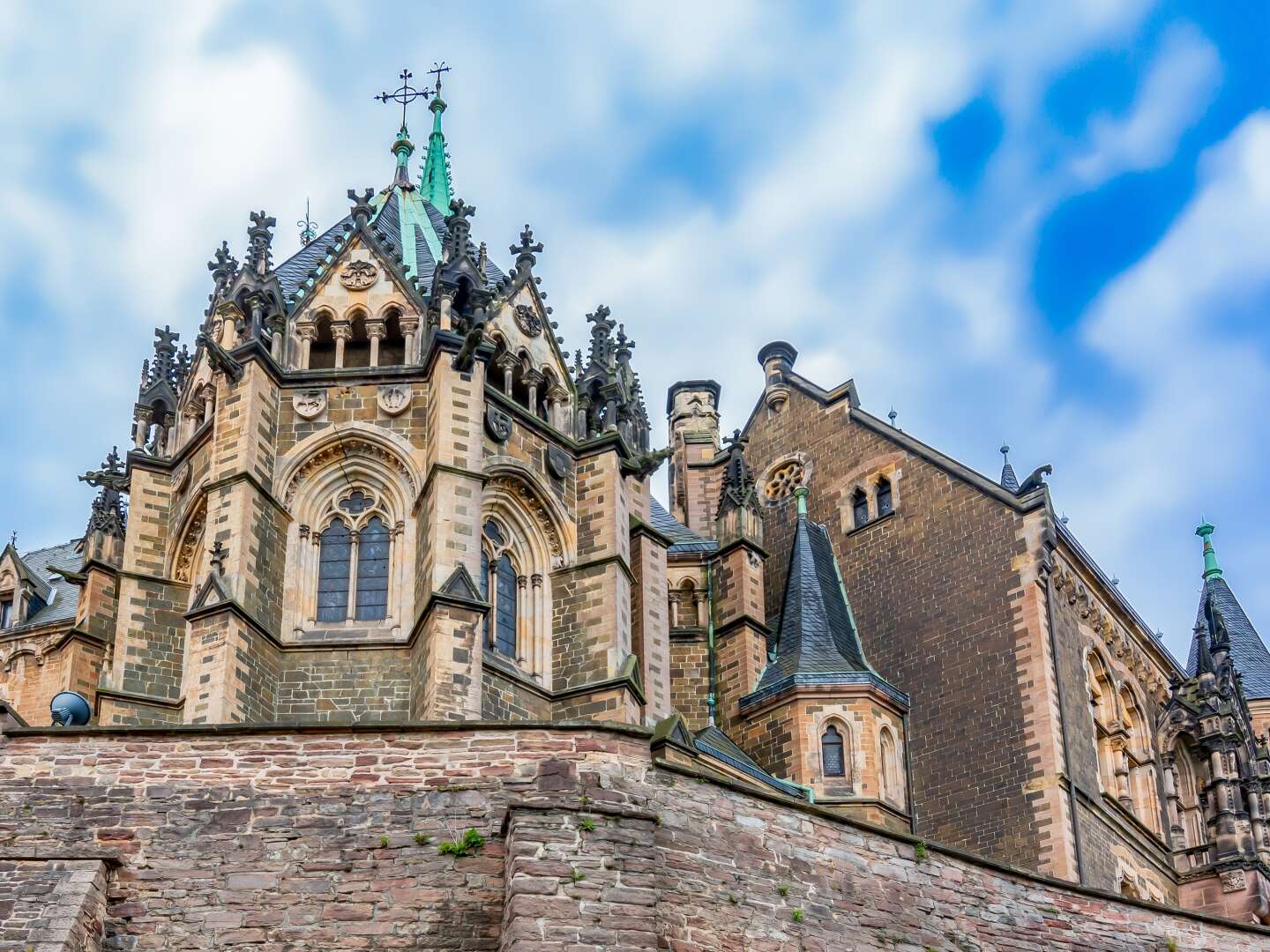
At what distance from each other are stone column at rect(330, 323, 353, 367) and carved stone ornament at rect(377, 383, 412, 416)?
1.09 m

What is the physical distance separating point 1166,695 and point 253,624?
2194 cm

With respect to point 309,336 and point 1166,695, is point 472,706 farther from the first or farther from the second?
point 1166,695

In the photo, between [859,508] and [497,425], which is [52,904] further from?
[859,508]

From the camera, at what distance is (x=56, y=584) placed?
1903 inches

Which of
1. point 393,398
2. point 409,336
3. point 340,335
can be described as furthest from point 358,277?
point 393,398

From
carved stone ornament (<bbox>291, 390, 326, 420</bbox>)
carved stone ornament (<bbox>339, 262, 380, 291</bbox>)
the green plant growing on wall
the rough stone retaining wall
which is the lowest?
the rough stone retaining wall

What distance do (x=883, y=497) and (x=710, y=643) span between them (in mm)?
5413

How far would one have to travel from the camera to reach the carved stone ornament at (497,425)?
33.8m

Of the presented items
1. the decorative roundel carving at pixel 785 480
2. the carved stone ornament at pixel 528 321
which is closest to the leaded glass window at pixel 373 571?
the carved stone ornament at pixel 528 321

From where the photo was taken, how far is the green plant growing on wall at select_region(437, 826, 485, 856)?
1881 centimetres

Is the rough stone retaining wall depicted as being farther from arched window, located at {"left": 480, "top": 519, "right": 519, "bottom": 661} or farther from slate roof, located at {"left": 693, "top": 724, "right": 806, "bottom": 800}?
slate roof, located at {"left": 693, "top": 724, "right": 806, "bottom": 800}

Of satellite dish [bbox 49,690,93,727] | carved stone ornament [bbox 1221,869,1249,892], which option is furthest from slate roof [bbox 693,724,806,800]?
satellite dish [bbox 49,690,93,727]

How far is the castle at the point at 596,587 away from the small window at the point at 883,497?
7cm

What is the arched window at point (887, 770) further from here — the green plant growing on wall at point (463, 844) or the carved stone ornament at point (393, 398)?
the green plant growing on wall at point (463, 844)
